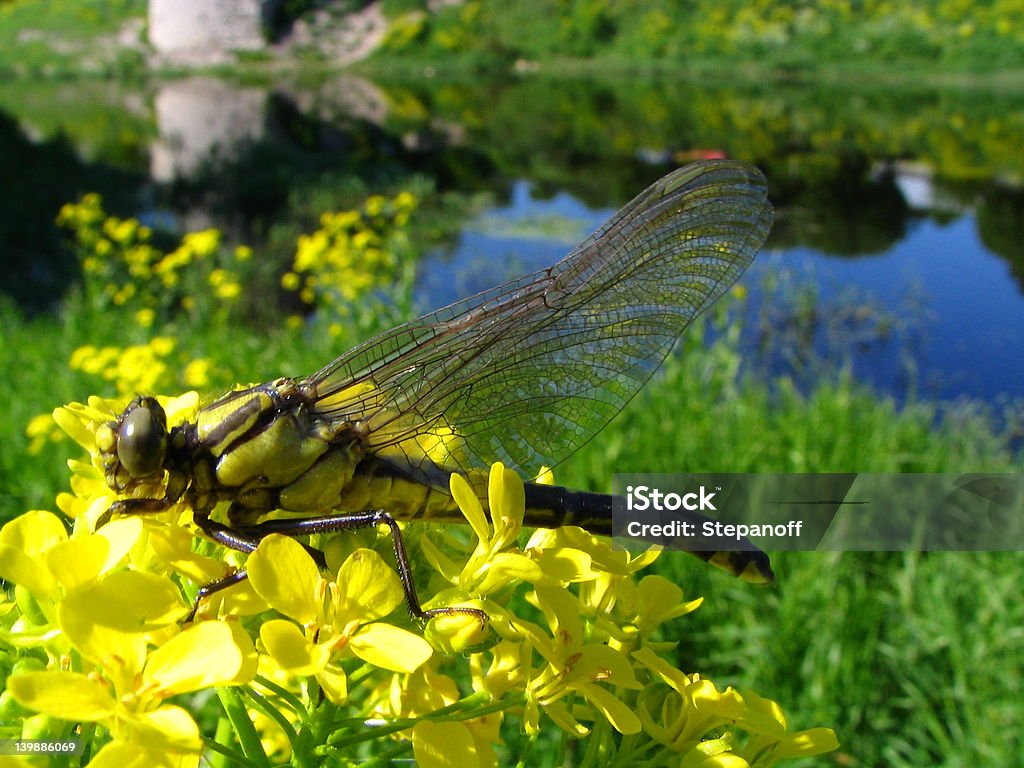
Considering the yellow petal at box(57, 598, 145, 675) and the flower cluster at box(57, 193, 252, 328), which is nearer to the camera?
the yellow petal at box(57, 598, 145, 675)

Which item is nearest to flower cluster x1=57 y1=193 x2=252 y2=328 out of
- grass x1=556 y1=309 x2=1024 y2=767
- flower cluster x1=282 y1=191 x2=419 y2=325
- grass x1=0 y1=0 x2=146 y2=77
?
flower cluster x1=282 y1=191 x2=419 y2=325

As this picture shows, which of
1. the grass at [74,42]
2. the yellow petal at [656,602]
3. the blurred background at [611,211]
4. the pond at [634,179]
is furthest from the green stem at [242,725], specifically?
the grass at [74,42]

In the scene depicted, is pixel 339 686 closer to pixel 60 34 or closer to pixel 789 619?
pixel 789 619

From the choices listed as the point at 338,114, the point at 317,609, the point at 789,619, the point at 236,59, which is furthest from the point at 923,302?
the point at 236,59

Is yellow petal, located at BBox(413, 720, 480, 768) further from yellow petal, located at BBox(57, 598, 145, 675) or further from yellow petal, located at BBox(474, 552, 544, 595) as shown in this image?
yellow petal, located at BBox(57, 598, 145, 675)

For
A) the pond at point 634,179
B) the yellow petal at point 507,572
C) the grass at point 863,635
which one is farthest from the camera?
the pond at point 634,179

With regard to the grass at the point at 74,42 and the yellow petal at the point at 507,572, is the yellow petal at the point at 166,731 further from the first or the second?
the grass at the point at 74,42
